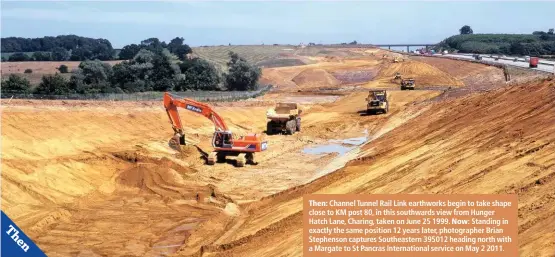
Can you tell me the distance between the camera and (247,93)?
61125 millimetres

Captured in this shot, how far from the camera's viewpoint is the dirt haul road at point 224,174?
17953 millimetres

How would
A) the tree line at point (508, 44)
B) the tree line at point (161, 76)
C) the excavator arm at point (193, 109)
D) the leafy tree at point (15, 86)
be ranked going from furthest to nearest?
the tree line at point (508, 44) < the tree line at point (161, 76) < the leafy tree at point (15, 86) < the excavator arm at point (193, 109)

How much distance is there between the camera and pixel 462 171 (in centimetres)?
1953

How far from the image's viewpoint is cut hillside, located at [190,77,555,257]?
50.9 feet

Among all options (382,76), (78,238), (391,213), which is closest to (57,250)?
(78,238)

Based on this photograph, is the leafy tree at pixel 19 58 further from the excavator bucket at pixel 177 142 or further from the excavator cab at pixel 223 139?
the excavator cab at pixel 223 139

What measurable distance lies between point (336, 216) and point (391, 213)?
139 cm

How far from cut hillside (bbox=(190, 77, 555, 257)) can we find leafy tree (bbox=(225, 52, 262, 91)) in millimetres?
37198

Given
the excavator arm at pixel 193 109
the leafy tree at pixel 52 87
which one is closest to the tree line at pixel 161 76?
the leafy tree at pixel 52 87

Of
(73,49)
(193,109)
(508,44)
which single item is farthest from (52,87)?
(508,44)

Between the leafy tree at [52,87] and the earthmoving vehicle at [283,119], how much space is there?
21267 millimetres

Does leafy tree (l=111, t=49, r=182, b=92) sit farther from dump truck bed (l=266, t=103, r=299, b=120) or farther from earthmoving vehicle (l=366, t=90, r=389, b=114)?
dump truck bed (l=266, t=103, r=299, b=120)

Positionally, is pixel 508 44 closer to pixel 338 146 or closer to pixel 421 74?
pixel 421 74

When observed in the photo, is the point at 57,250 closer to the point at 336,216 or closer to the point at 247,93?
the point at 336,216
